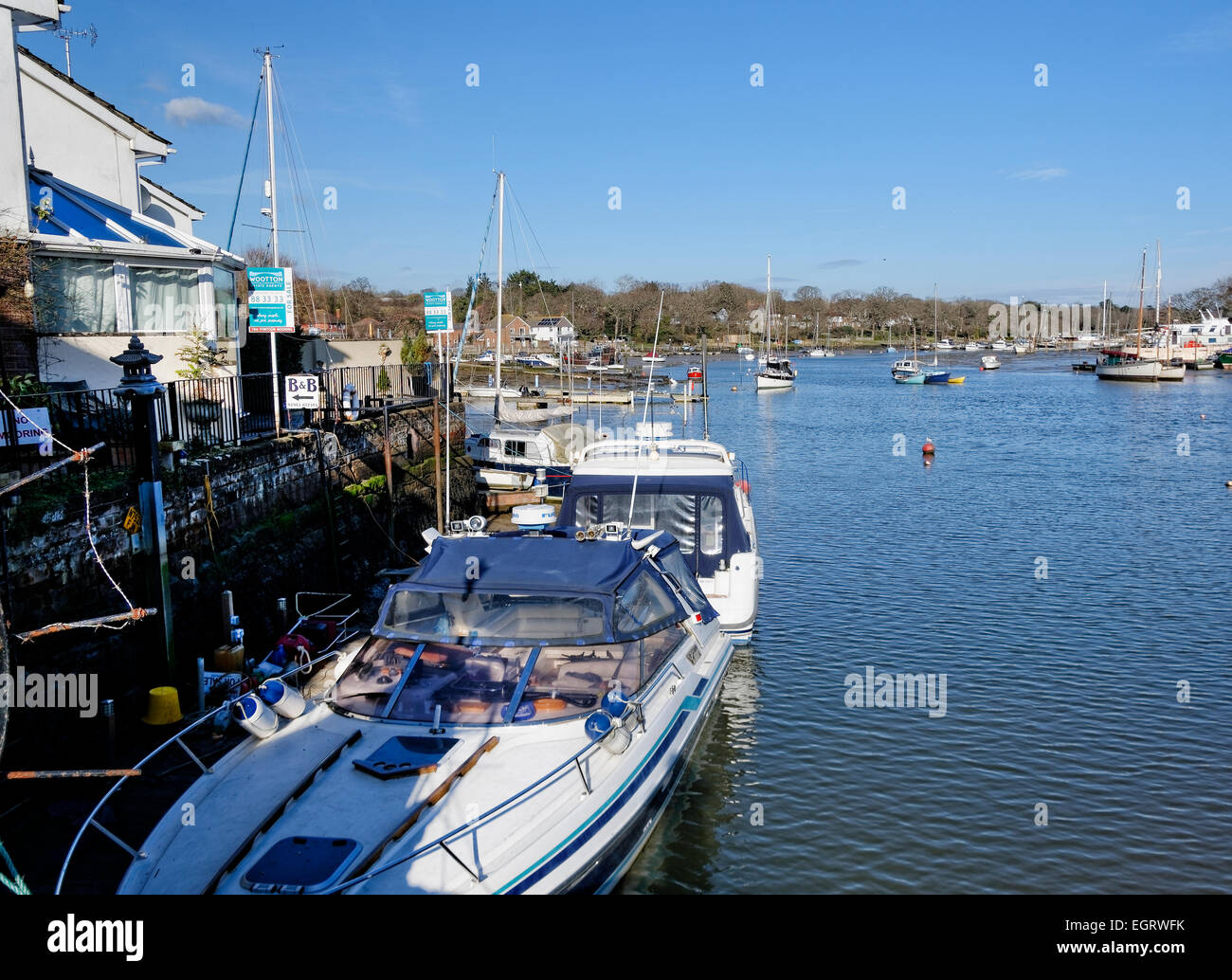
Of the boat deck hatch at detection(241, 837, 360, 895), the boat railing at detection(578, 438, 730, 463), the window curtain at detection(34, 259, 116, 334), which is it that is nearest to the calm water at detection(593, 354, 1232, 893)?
the boat railing at detection(578, 438, 730, 463)

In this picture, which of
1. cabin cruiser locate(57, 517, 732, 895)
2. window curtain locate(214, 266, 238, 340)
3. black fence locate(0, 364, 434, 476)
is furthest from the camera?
window curtain locate(214, 266, 238, 340)

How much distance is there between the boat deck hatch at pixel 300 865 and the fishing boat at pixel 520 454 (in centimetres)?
2526

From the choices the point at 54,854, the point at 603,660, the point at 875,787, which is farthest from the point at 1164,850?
the point at 54,854

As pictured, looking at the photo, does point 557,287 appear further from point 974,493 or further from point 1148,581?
point 1148,581

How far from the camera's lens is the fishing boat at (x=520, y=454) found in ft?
107

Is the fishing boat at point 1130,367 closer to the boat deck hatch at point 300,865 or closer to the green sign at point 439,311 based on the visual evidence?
the green sign at point 439,311

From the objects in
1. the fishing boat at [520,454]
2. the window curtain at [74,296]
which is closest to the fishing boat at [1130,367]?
the fishing boat at [520,454]

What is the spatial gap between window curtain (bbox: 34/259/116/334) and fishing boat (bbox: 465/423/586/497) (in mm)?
14520

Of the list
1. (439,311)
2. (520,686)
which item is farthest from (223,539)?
(439,311)

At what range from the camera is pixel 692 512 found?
15984 mm

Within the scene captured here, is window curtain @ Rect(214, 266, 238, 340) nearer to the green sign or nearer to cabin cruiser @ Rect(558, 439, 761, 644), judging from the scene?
the green sign

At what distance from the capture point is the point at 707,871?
32.8 ft

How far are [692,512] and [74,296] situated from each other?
13.4 m

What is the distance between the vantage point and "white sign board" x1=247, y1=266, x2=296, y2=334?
19.8m
